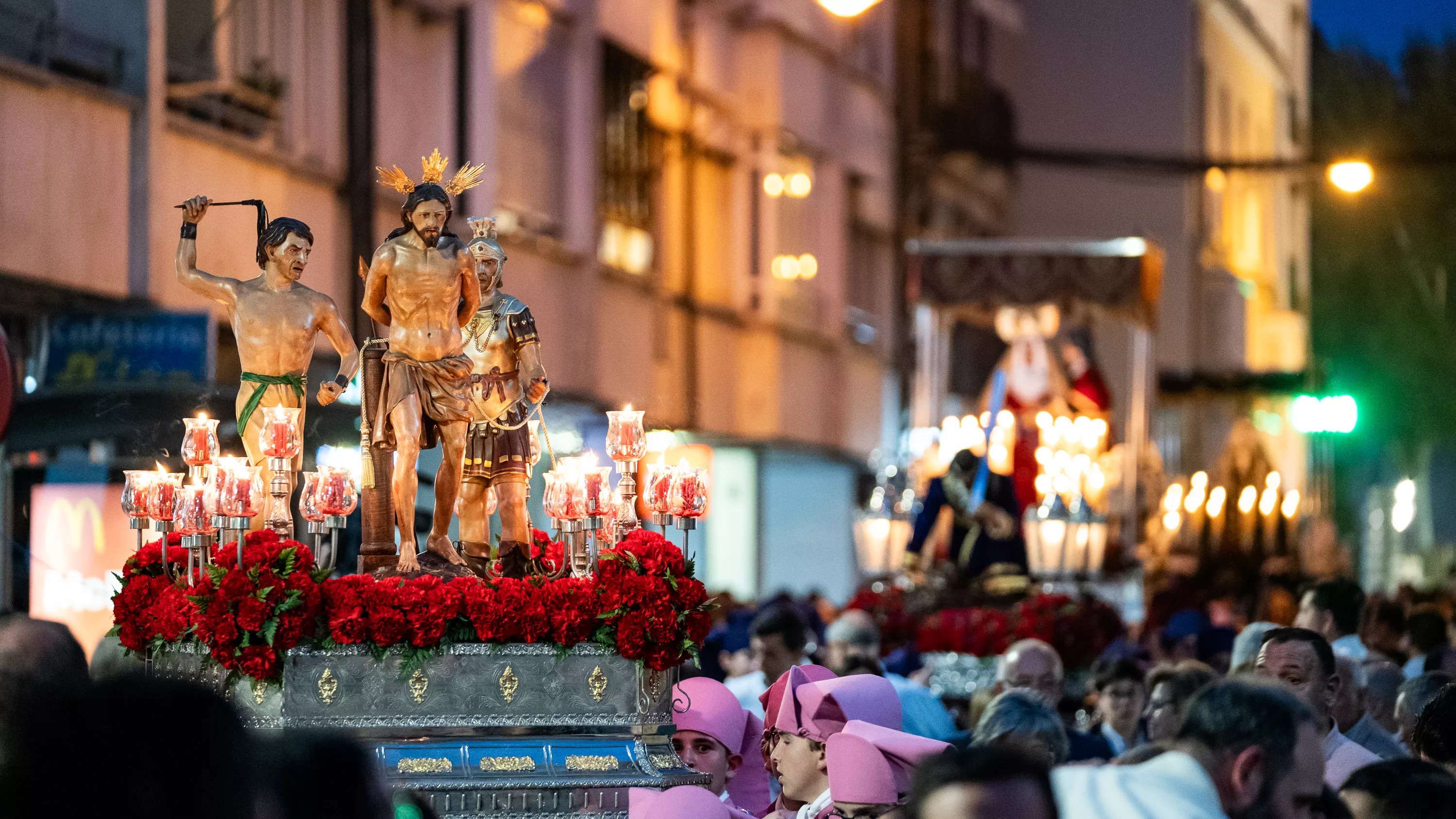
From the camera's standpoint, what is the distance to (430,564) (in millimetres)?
7105

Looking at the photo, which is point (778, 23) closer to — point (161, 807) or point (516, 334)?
point (516, 334)

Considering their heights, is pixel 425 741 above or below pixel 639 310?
below

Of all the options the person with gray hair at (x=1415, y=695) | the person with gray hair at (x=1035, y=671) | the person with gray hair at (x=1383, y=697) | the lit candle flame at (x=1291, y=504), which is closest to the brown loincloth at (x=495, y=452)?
the person with gray hair at (x=1035, y=671)

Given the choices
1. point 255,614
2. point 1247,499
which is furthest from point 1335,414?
point 255,614

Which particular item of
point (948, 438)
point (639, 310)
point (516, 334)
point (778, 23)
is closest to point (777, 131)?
point (778, 23)

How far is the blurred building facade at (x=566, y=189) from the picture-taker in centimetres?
1361

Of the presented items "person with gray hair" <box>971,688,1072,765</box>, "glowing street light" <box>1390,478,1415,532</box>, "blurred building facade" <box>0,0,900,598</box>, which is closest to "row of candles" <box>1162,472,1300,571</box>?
"blurred building facade" <box>0,0,900,598</box>

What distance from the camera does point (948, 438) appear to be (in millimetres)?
19734

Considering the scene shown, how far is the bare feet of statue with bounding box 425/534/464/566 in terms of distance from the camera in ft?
23.5

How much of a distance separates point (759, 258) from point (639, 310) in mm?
3643

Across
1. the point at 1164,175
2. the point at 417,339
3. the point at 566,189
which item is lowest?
the point at 417,339

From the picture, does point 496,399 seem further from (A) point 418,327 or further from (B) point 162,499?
(B) point 162,499

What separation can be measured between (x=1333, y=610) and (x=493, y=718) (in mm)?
3680

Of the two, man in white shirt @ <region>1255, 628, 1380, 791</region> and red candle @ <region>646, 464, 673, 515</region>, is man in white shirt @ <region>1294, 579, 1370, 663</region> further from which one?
Answer: red candle @ <region>646, 464, 673, 515</region>
